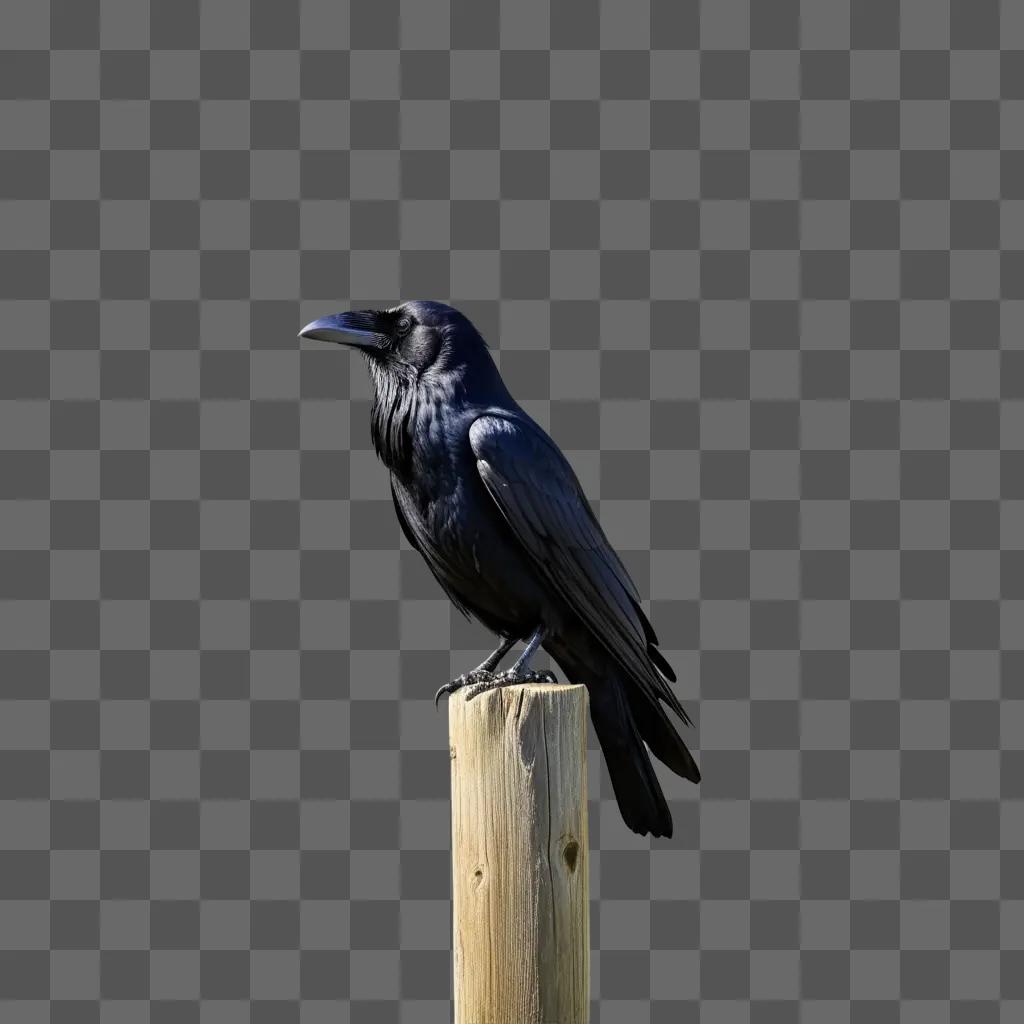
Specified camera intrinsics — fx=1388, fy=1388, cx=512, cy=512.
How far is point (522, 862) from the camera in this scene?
5.02 metres

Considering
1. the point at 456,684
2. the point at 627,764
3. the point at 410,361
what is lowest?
the point at 627,764

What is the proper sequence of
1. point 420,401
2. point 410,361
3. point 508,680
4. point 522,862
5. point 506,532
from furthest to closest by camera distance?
point 410,361 < point 420,401 < point 506,532 < point 508,680 < point 522,862

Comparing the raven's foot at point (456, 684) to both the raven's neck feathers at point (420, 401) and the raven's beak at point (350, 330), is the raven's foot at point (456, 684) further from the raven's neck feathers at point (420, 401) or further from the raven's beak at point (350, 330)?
the raven's beak at point (350, 330)

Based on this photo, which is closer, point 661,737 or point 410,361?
point 410,361

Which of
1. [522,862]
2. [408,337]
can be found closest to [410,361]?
[408,337]

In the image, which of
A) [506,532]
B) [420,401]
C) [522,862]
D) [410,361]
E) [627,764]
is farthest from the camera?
[627,764]

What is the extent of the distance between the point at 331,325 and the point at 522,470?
3.50 ft

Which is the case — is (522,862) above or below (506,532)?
below

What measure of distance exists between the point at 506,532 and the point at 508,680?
0.59m

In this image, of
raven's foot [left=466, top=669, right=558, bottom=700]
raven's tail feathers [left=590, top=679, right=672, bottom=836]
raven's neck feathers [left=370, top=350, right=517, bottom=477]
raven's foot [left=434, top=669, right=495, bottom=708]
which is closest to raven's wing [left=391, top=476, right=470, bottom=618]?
raven's neck feathers [left=370, top=350, right=517, bottom=477]

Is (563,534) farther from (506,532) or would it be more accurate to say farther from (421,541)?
(421,541)

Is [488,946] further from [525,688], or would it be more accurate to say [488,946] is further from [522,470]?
[522,470]

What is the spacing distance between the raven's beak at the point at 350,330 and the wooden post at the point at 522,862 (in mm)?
1639

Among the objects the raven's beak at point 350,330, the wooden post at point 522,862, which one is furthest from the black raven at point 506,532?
the wooden post at point 522,862
